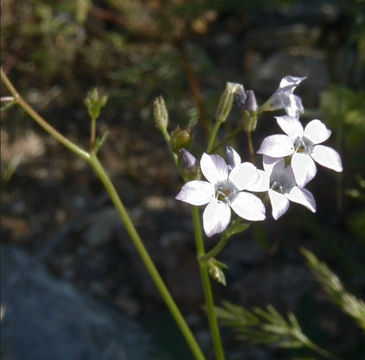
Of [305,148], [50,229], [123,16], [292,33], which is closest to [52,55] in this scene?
[123,16]

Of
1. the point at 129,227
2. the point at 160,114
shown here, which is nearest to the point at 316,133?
the point at 160,114

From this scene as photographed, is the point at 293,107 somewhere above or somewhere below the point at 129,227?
above

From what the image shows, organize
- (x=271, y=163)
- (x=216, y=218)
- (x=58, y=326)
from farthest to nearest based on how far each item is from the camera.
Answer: (x=58, y=326), (x=271, y=163), (x=216, y=218)

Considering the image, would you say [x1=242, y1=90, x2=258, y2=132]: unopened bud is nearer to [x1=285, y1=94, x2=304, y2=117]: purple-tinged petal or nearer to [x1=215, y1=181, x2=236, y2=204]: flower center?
[x1=285, y1=94, x2=304, y2=117]: purple-tinged petal

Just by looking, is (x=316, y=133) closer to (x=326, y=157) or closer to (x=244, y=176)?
(x=326, y=157)

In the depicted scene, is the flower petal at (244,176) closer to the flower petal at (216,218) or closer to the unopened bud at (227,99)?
the flower petal at (216,218)

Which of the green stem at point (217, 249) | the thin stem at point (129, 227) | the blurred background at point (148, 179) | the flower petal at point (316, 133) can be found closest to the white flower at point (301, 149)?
the flower petal at point (316, 133)

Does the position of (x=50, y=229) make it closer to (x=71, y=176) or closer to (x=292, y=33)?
(x=71, y=176)
